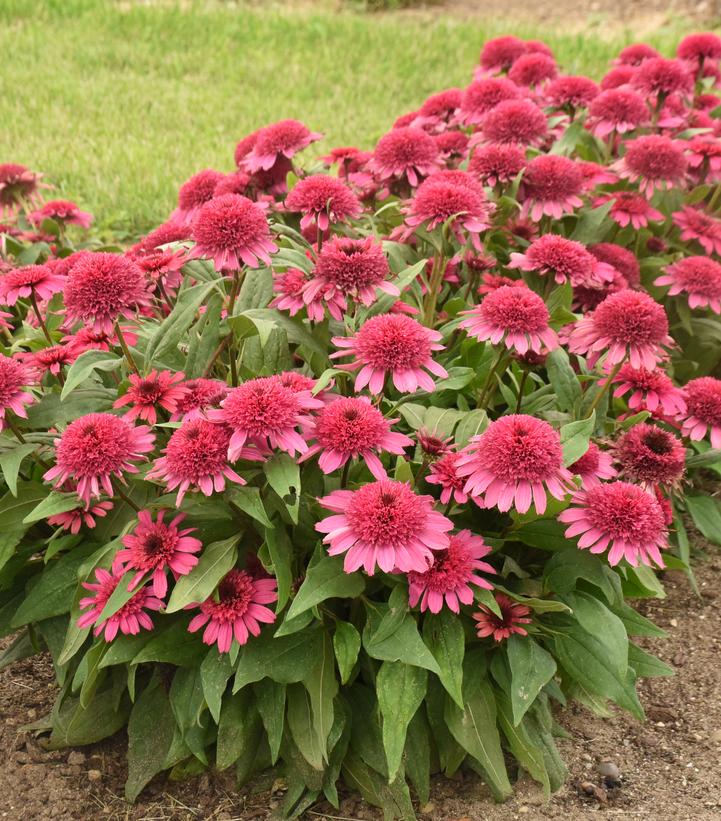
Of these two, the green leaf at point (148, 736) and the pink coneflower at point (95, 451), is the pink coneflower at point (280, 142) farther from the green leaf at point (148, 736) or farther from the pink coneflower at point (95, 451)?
the green leaf at point (148, 736)

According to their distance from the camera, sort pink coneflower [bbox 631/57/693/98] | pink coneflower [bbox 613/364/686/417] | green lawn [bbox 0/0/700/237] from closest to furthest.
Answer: pink coneflower [bbox 613/364/686/417] → pink coneflower [bbox 631/57/693/98] → green lawn [bbox 0/0/700/237]

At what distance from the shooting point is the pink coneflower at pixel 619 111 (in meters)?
3.22

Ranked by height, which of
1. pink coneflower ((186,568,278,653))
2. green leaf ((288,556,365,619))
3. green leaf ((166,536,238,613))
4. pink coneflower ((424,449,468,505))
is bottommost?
pink coneflower ((186,568,278,653))

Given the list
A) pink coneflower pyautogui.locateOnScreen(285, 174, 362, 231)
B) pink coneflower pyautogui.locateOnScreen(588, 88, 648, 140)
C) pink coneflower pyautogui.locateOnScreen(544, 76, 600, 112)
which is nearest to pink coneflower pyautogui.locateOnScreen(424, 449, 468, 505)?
pink coneflower pyautogui.locateOnScreen(285, 174, 362, 231)

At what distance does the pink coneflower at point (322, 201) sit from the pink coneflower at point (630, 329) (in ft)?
2.31

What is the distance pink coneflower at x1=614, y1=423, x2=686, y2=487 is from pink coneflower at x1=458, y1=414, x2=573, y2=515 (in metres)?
0.45

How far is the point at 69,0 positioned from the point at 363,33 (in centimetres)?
301

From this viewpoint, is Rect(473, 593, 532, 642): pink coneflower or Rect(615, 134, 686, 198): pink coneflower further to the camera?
Rect(615, 134, 686, 198): pink coneflower

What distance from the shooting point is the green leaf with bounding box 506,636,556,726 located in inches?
73.7

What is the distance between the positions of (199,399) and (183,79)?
20.5ft

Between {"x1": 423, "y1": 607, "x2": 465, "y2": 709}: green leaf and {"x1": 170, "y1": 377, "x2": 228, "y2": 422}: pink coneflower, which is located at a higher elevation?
{"x1": 170, "y1": 377, "x2": 228, "y2": 422}: pink coneflower

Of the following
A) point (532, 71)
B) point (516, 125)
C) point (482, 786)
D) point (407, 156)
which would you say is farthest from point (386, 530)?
point (532, 71)

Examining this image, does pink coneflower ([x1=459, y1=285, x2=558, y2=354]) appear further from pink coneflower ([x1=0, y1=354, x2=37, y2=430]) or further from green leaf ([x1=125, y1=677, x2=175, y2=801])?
green leaf ([x1=125, y1=677, x2=175, y2=801])

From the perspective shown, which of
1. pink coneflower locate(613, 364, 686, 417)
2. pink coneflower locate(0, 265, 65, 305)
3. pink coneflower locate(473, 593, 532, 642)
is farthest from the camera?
pink coneflower locate(613, 364, 686, 417)
